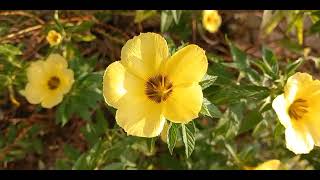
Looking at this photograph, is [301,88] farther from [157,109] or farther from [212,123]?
[212,123]

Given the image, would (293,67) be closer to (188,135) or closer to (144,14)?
(188,135)

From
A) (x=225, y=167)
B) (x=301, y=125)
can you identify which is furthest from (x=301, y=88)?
(x=225, y=167)

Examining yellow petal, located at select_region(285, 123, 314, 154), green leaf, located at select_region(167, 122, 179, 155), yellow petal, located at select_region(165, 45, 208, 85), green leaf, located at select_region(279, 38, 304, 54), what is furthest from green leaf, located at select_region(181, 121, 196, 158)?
green leaf, located at select_region(279, 38, 304, 54)

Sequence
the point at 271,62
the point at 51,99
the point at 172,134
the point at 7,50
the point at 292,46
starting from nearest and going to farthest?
the point at 172,134 < the point at 271,62 < the point at 7,50 < the point at 51,99 < the point at 292,46

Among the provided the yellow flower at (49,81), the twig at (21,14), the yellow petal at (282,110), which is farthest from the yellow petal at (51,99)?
the yellow petal at (282,110)

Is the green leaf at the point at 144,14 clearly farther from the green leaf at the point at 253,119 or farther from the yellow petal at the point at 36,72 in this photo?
the green leaf at the point at 253,119

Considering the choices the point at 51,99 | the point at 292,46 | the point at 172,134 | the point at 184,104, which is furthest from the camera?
the point at 292,46

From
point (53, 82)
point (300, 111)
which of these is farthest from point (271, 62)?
point (53, 82)
